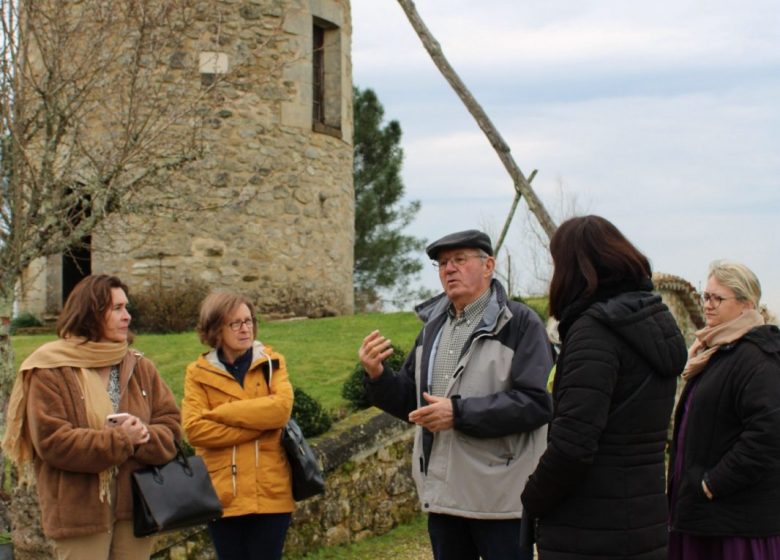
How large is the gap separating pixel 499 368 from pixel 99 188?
4.19m

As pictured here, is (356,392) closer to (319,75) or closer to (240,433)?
(240,433)

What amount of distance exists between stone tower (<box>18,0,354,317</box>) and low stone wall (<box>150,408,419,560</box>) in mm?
6746

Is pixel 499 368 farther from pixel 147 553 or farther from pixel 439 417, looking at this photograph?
pixel 147 553

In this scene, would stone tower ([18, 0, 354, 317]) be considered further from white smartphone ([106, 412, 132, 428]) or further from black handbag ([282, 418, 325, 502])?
white smartphone ([106, 412, 132, 428])

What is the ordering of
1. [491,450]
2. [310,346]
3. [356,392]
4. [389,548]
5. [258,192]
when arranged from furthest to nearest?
[258,192] < [310,346] < [356,392] < [389,548] < [491,450]

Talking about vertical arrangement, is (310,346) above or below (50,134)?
below

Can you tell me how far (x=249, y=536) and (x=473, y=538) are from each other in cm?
113

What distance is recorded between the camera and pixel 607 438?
3316 millimetres

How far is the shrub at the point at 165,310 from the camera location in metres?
13.5

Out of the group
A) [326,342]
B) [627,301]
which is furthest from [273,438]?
[326,342]

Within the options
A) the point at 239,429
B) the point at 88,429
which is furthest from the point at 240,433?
the point at 88,429

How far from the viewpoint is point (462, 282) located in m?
4.26

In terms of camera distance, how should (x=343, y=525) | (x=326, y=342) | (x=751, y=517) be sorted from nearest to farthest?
(x=751, y=517)
(x=343, y=525)
(x=326, y=342)

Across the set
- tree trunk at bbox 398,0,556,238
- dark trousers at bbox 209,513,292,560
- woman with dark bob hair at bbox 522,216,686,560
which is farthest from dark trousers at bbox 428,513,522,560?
tree trunk at bbox 398,0,556,238
